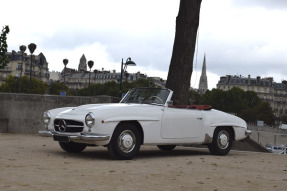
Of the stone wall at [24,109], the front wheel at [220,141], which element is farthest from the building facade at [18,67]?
the front wheel at [220,141]

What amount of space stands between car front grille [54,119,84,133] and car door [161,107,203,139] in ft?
5.55

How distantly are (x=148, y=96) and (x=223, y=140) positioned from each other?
82.7 inches

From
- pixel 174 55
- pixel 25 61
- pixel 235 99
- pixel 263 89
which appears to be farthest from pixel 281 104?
pixel 174 55

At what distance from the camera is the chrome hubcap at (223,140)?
1088 cm

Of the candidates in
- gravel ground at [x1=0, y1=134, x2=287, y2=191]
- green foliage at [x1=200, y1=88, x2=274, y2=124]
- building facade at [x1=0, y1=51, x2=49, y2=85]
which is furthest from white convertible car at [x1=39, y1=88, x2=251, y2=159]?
building facade at [x1=0, y1=51, x2=49, y2=85]

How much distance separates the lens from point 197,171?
25.0 feet

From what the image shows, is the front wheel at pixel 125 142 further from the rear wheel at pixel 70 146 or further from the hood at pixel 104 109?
the rear wheel at pixel 70 146

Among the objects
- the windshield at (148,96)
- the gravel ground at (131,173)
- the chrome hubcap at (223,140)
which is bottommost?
the gravel ground at (131,173)

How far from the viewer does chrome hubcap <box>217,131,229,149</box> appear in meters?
10.9

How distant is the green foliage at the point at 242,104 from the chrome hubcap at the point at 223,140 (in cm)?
11743

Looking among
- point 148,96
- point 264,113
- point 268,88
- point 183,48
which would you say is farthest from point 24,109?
point 268,88

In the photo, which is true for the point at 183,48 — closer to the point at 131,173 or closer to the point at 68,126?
the point at 68,126

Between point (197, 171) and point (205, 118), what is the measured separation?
3.02 m

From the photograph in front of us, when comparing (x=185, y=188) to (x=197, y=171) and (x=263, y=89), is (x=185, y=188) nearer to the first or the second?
(x=197, y=171)
